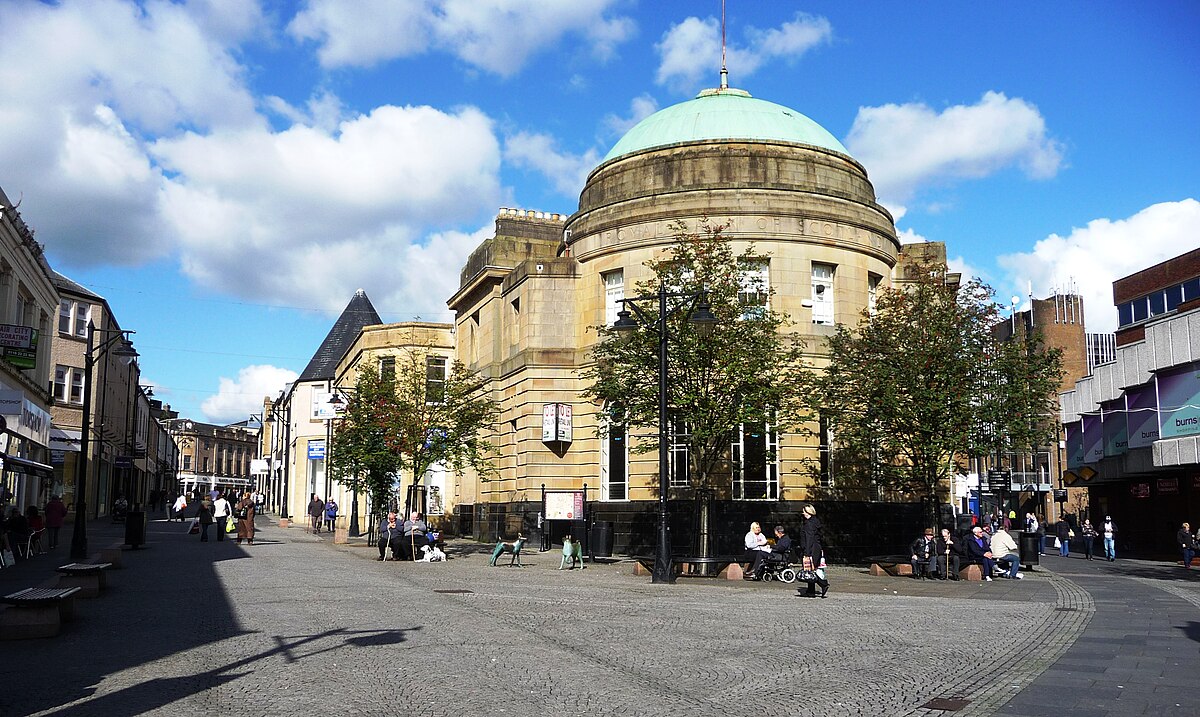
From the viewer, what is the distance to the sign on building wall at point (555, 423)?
34.3 m

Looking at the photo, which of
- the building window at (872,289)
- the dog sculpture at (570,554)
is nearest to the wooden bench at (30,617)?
the dog sculpture at (570,554)

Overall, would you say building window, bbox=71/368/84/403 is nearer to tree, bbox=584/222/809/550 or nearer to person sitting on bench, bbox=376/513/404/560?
person sitting on bench, bbox=376/513/404/560

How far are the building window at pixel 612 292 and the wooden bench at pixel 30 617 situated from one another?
2329 cm

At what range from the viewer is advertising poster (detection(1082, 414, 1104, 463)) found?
42062 mm

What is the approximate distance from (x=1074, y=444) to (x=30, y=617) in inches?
1725

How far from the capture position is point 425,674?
10312mm

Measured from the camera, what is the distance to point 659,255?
109 feet

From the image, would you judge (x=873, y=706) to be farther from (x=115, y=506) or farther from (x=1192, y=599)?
(x=115, y=506)

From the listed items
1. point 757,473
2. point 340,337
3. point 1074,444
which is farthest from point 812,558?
point 340,337

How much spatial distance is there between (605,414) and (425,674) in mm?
17942

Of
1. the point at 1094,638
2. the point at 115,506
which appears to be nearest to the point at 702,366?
the point at 1094,638

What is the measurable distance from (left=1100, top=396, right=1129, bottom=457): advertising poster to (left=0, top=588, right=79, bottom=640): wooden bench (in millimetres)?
35955

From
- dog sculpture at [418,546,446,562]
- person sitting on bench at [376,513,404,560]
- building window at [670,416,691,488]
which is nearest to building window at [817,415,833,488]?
building window at [670,416,691,488]

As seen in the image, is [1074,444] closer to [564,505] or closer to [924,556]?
[924,556]
